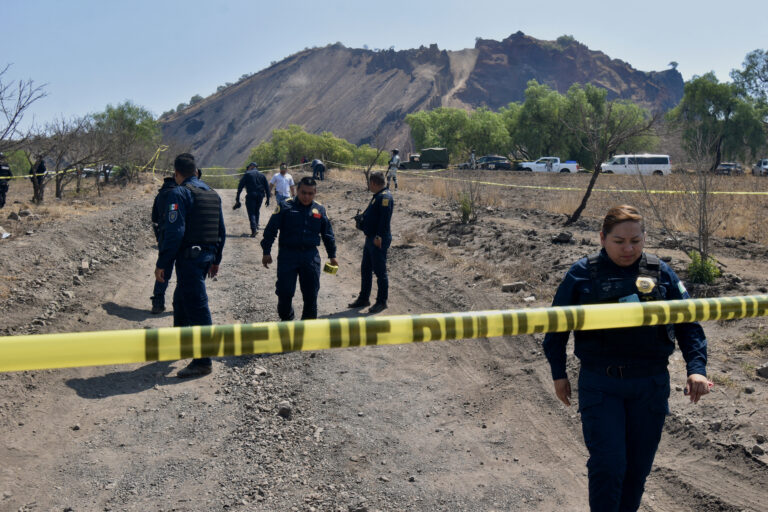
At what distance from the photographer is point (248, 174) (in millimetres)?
13570

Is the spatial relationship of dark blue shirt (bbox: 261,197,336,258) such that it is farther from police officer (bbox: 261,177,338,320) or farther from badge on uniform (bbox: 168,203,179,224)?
badge on uniform (bbox: 168,203,179,224)

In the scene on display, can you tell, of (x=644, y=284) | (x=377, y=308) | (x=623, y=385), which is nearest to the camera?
(x=623, y=385)

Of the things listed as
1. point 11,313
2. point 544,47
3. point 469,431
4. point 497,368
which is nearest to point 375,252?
point 497,368

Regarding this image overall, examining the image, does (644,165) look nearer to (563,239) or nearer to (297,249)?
(563,239)

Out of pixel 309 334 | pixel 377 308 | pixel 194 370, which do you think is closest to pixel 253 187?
pixel 377 308

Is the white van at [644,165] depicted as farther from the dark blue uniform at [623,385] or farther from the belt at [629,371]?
the belt at [629,371]

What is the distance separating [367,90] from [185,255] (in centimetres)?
12909

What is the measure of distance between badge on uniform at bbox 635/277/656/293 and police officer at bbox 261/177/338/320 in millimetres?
3939

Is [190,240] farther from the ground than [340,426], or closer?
farther from the ground

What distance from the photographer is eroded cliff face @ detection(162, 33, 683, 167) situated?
395ft

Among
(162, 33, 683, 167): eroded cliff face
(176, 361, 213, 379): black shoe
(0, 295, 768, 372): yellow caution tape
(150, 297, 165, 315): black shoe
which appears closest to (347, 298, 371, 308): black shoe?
(150, 297, 165, 315): black shoe

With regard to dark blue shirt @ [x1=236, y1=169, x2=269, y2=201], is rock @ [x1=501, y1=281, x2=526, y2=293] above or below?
below

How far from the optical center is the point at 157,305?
772cm

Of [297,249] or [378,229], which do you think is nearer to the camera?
[297,249]
